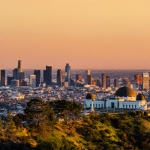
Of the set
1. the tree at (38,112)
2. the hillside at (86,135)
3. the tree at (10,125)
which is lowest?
the hillside at (86,135)

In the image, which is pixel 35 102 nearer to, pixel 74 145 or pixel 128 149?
pixel 74 145

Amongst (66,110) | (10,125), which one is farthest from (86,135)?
(10,125)

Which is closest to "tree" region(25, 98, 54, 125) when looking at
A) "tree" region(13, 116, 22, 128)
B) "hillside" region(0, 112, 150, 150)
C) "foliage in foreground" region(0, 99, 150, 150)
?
"foliage in foreground" region(0, 99, 150, 150)

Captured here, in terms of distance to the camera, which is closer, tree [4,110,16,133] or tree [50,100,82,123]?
tree [4,110,16,133]

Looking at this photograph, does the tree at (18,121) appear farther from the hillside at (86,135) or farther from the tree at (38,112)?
the tree at (38,112)

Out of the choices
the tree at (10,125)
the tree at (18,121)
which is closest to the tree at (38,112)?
the tree at (18,121)

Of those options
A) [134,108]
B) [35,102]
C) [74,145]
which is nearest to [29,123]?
[35,102]

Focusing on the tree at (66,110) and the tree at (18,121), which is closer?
the tree at (18,121)

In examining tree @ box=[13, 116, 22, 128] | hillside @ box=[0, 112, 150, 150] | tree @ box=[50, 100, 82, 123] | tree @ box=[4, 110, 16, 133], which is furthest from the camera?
tree @ box=[50, 100, 82, 123]

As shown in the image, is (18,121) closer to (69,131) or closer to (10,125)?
(10,125)

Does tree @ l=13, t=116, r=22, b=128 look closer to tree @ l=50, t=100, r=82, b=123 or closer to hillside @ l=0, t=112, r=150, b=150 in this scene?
hillside @ l=0, t=112, r=150, b=150

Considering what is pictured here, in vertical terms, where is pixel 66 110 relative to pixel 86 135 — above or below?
above
